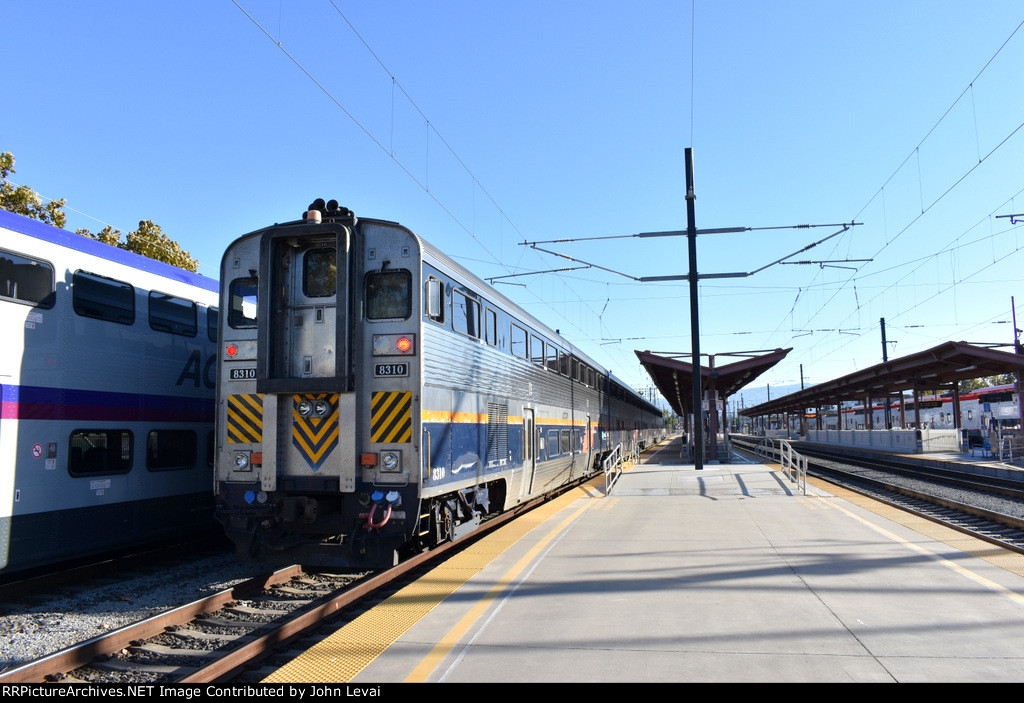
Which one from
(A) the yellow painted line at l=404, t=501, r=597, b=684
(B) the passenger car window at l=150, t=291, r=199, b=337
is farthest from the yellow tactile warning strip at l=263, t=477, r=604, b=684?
(B) the passenger car window at l=150, t=291, r=199, b=337

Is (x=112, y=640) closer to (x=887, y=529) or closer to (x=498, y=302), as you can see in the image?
(x=498, y=302)

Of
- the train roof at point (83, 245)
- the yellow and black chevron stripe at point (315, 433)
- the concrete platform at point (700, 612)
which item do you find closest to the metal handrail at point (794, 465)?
the concrete platform at point (700, 612)

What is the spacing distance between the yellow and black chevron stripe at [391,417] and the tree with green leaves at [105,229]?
8840 mm

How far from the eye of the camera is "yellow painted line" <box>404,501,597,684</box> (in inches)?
176

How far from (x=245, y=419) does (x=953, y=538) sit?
9.00 metres

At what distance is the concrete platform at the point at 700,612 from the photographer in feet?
14.6

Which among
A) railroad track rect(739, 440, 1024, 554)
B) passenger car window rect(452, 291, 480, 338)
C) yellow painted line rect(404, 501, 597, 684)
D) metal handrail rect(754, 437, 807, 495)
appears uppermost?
passenger car window rect(452, 291, 480, 338)

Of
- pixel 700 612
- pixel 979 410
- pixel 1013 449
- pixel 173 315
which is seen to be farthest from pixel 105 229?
pixel 979 410

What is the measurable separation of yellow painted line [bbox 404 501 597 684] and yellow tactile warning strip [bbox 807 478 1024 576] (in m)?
5.01

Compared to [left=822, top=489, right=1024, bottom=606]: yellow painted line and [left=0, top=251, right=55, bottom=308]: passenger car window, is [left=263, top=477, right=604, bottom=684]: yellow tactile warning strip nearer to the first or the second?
[left=822, top=489, right=1024, bottom=606]: yellow painted line

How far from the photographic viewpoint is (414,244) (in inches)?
315

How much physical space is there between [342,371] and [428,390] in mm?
972

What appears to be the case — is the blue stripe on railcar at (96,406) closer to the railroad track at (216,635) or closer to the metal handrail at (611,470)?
the railroad track at (216,635)
